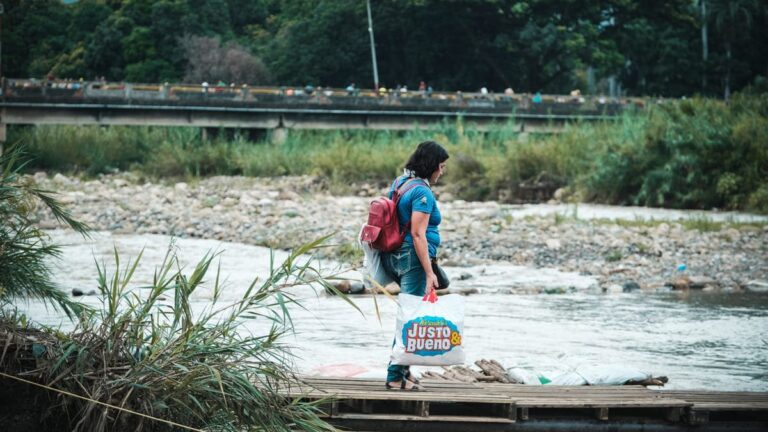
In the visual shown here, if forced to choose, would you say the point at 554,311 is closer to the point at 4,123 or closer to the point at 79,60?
the point at 4,123

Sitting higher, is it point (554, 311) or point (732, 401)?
point (732, 401)

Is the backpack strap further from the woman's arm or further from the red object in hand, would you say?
the red object in hand

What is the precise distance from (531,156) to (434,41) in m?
30.7

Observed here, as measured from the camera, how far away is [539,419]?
263 inches

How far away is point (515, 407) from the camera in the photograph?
651 centimetres

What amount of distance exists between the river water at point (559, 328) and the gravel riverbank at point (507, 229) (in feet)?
4.27

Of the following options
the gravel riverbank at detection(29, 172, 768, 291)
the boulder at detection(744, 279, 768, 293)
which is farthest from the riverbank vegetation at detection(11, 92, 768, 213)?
the boulder at detection(744, 279, 768, 293)

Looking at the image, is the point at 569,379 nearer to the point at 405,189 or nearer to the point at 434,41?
the point at 405,189

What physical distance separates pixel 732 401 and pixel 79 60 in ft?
193

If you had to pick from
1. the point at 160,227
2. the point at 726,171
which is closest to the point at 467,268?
the point at 160,227

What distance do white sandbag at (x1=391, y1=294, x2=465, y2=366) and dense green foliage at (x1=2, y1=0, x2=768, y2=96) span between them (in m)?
53.5

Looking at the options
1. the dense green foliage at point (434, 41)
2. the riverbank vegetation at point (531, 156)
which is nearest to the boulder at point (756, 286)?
the riverbank vegetation at point (531, 156)

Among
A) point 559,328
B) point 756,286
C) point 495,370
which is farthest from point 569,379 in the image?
point 756,286

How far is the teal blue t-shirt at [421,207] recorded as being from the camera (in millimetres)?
6531
